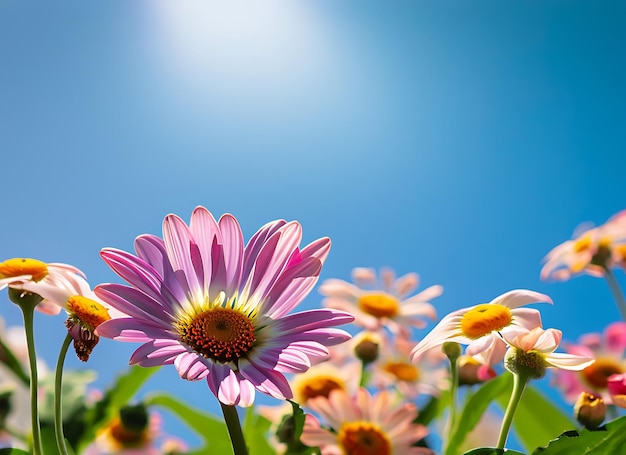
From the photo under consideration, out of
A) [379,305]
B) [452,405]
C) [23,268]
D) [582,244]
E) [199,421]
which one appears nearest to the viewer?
[23,268]

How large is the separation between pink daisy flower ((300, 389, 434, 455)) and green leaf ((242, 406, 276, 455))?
0.07 metres

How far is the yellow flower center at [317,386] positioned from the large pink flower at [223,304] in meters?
0.41

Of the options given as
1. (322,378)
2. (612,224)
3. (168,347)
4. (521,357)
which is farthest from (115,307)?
(612,224)

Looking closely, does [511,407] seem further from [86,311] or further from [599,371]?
[599,371]

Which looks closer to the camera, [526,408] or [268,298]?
[268,298]

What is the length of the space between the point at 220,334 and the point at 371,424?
1.02 ft

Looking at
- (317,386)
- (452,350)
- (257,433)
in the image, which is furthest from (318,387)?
(452,350)

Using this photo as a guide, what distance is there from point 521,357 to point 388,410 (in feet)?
0.84

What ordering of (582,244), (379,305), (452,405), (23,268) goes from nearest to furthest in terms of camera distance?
1. (23,268)
2. (452,405)
3. (379,305)
4. (582,244)

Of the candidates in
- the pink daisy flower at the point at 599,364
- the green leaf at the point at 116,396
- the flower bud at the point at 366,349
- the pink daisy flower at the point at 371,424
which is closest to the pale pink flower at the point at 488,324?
the pink daisy flower at the point at 371,424

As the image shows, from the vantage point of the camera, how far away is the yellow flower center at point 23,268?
39 cm

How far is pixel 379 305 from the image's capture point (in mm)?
872

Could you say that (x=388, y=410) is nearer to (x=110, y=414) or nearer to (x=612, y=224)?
(x=110, y=414)

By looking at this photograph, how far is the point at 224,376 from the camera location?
0.29m
